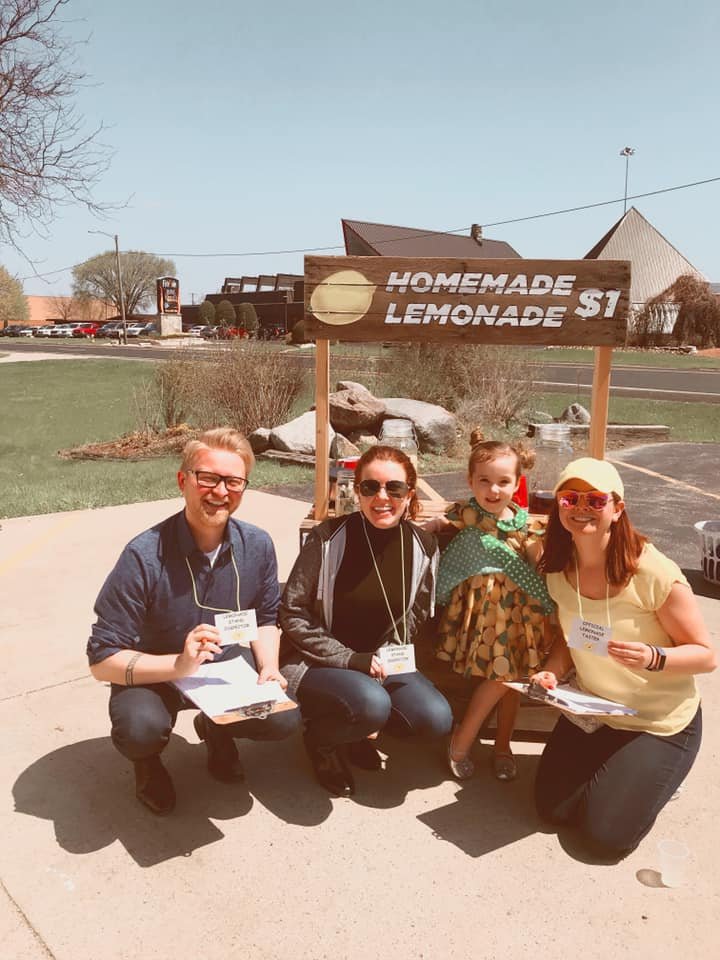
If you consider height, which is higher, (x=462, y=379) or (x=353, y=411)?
(x=462, y=379)

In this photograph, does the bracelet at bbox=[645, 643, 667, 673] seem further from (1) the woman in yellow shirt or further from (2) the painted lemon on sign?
(2) the painted lemon on sign

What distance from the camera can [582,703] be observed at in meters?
2.61

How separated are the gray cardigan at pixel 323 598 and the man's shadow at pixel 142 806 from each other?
16.8 inches

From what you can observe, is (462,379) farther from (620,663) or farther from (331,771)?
(620,663)

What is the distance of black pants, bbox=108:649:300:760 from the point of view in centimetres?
265

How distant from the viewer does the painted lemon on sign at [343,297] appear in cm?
363

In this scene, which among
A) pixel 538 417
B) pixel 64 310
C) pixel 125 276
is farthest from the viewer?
pixel 64 310

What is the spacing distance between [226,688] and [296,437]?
28.2 ft

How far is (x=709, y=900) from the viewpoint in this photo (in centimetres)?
237

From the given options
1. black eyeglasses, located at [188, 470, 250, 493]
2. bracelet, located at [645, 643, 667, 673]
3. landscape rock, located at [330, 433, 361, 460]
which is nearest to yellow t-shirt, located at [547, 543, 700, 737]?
bracelet, located at [645, 643, 667, 673]

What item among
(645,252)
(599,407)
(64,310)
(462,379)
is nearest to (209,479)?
(599,407)

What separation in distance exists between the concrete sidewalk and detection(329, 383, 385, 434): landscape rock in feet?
28.1

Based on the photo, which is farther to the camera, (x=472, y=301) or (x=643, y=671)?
(x=472, y=301)

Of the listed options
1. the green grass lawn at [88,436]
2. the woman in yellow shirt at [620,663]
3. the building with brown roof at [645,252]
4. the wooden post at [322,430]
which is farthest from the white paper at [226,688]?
the building with brown roof at [645,252]
